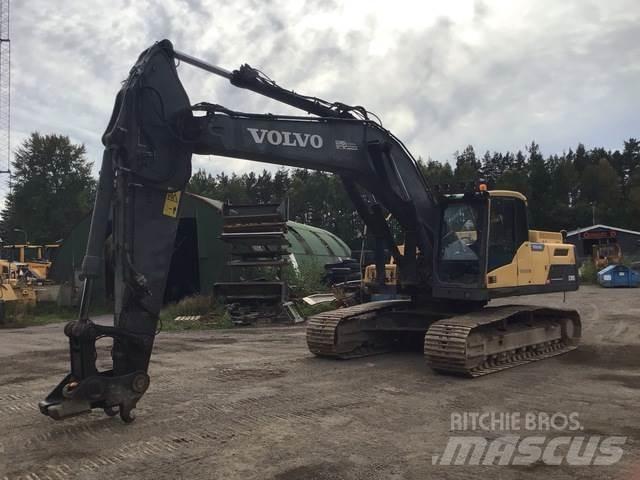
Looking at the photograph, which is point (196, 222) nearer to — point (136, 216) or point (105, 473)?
point (136, 216)

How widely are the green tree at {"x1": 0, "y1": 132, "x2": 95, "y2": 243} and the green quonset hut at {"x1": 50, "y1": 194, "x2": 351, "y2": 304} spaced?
35767 mm

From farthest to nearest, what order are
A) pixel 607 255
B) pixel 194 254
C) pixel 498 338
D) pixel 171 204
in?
pixel 607 255 → pixel 194 254 → pixel 498 338 → pixel 171 204

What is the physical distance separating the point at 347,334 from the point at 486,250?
8.36ft

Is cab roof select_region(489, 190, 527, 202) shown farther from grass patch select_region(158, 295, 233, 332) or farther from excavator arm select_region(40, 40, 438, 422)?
grass patch select_region(158, 295, 233, 332)

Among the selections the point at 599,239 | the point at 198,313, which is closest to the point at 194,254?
the point at 198,313

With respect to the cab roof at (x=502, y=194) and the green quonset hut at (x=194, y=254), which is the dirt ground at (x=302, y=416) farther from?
the green quonset hut at (x=194, y=254)

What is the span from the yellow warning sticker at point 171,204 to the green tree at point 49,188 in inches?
2119

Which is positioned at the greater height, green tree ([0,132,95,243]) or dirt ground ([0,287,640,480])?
green tree ([0,132,95,243])

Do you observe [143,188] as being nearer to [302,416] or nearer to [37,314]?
[302,416]

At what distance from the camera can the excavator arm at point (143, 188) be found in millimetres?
5289

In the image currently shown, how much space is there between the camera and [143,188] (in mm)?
A: 5824

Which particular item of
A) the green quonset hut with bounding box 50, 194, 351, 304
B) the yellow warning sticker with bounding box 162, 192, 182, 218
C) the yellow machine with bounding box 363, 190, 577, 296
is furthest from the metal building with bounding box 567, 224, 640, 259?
the yellow warning sticker with bounding box 162, 192, 182, 218

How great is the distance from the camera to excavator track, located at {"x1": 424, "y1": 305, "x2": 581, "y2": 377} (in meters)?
7.72

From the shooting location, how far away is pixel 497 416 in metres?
5.86
